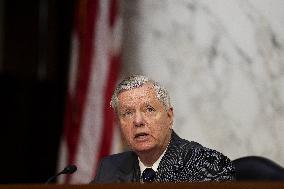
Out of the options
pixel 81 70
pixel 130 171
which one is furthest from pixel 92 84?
pixel 130 171

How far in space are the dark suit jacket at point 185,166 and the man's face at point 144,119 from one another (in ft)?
0.23

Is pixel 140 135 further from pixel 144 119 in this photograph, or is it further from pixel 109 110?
Answer: pixel 109 110

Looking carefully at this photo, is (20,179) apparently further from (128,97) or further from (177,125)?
(128,97)

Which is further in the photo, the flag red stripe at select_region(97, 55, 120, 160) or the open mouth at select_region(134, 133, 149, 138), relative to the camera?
the flag red stripe at select_region(97, 55, 120, 160)

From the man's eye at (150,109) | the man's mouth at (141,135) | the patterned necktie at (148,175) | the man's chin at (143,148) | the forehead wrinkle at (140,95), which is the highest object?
the forehead wrinkle at (140,95)

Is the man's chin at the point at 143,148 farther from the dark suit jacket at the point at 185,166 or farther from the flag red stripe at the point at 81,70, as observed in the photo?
the flag red stripe at the point at 81,70

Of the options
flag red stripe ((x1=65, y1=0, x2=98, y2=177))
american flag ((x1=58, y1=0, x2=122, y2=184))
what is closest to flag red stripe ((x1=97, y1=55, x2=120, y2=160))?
american flag ((x1=58, y1=0, x2=122, y2=184))

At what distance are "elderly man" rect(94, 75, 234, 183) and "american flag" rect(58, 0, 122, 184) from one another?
1.14m

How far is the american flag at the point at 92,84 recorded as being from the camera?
3.84 meters

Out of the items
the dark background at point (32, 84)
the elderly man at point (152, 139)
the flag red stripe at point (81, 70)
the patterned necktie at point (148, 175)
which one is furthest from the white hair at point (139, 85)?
the dark background at point (32, 84)

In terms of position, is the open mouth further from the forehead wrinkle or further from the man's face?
the forehead wrinkle

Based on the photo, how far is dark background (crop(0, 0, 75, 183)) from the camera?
4770mm

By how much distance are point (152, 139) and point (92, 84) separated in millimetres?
1376

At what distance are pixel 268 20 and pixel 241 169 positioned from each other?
94 centimetres
